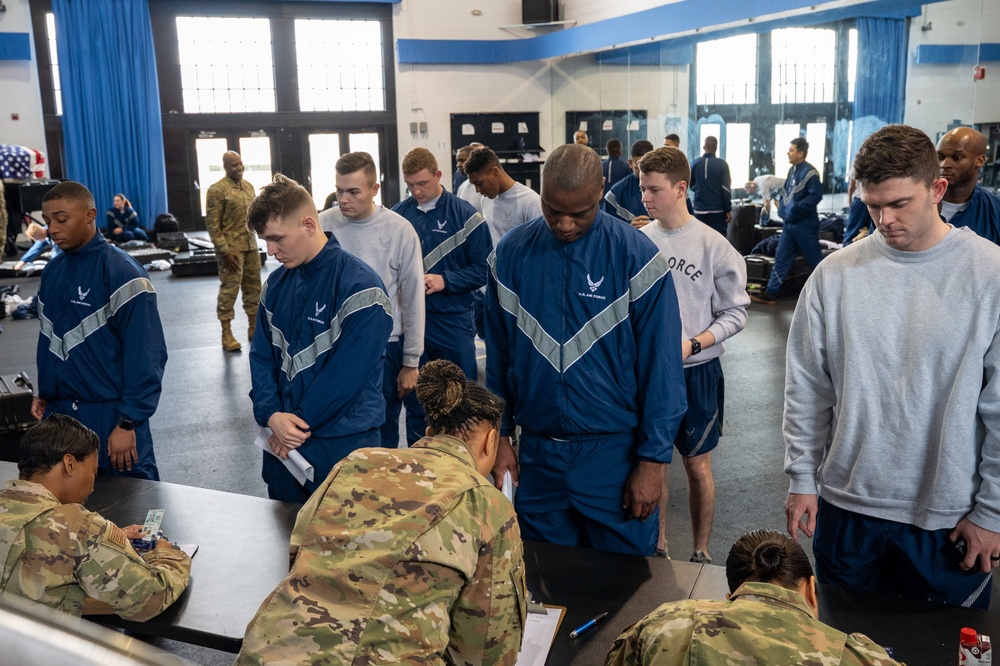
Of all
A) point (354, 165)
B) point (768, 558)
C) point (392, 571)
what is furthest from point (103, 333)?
point (768, 558)

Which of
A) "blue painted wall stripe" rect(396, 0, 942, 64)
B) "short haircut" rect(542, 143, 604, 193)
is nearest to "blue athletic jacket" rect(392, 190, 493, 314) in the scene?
"short haircut" rect(542, 143, 604, 193)

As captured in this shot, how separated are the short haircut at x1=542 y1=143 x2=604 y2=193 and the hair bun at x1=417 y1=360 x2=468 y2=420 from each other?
698 millimetres

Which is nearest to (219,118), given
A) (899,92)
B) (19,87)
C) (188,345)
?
(19,87)

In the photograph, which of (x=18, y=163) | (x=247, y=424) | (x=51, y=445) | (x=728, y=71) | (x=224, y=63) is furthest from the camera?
(x=224, y=63)

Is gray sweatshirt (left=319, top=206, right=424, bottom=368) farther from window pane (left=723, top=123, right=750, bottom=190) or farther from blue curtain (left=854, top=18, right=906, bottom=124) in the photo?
window pane (left=723, top=123, right=750, bottom=190)

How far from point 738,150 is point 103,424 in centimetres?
1041

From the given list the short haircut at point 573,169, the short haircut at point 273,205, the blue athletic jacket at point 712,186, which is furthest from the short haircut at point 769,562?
the blue athletic jacket at point 712,186

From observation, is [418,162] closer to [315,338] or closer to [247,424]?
[315,338]

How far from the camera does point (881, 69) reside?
9.98m

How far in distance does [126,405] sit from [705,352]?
2277mm

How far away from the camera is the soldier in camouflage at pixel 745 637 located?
4.89 ft

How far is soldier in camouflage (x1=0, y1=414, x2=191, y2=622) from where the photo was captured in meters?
2.26

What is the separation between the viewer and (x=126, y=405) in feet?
11.4

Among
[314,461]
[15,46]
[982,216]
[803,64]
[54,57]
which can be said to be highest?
[15,46]
